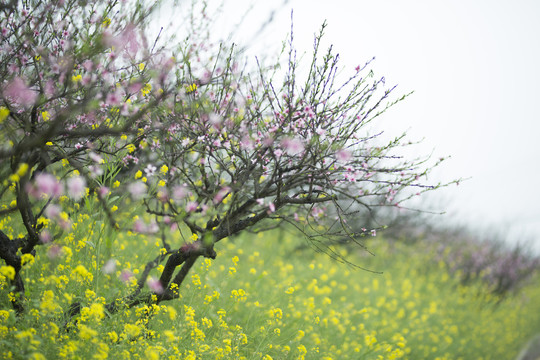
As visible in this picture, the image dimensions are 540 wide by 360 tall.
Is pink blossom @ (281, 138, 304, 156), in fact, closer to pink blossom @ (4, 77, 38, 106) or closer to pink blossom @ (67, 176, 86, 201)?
pink blossom @ (67, 176, 86, 201)

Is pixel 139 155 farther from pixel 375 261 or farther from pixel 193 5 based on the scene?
pixel 375 261

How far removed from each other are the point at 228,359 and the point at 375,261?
383 inches

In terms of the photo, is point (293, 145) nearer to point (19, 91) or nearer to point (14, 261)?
point (19, 91)

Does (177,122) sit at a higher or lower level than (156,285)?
higher

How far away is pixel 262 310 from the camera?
16.3 feet

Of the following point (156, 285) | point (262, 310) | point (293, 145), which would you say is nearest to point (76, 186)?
point (156, 285)

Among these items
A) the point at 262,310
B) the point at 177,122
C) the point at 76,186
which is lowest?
the point at 262,310

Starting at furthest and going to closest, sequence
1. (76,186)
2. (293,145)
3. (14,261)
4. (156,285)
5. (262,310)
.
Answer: (262,310) < (156,285) < (293,145) < (14,261) < (76,186)

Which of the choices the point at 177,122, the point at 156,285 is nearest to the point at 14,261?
the point at 156,285

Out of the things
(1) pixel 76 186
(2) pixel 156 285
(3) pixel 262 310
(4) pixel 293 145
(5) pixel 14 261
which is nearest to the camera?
(1) pixel 76 186

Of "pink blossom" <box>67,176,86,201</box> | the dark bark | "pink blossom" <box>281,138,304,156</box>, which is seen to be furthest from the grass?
"pink blossom" <box>281,138,304,156</box>

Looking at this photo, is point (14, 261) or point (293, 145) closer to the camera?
point (14, 261)

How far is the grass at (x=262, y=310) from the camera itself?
291 cm

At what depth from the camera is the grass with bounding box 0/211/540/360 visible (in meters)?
2.91
